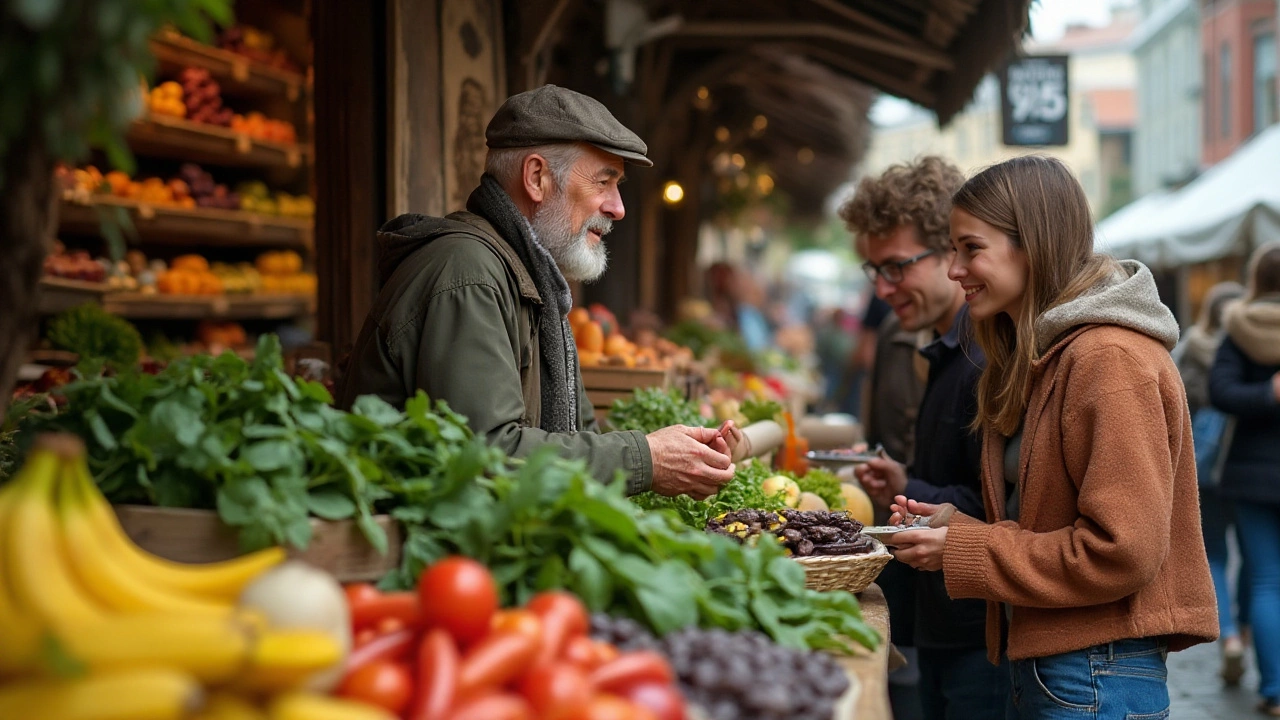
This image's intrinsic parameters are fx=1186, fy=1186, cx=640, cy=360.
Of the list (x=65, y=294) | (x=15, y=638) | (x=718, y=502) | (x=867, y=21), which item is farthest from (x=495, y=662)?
(x=867, y=21)

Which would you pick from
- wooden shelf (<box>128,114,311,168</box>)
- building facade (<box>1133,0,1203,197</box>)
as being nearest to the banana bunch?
wooden shelf (<box>128,114,311,168</box>)

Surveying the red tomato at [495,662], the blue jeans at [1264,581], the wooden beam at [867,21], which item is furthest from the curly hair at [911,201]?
the wooden beam at [867,21]

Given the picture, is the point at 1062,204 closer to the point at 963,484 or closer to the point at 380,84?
the point at 963,484

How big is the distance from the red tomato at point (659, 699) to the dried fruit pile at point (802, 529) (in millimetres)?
1190

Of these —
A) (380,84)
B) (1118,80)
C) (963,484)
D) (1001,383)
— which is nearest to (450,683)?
(1001,383)

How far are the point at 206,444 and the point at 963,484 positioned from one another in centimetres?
238

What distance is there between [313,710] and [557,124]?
6.62 feet

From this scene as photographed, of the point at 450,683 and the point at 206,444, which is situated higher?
the point at 206,444

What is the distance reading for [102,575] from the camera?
5.37ft

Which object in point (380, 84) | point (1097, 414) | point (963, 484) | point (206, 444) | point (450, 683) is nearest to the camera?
point (450, 683)

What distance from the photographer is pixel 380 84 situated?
4.66 metres

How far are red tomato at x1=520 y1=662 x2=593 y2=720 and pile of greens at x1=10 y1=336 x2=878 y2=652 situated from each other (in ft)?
1.20

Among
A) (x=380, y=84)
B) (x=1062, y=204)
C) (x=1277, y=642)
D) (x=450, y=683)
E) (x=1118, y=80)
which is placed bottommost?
(x=1277, y=642)

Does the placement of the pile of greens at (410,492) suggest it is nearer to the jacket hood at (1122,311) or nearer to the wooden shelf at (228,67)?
the jacket hood at (1122,311)
